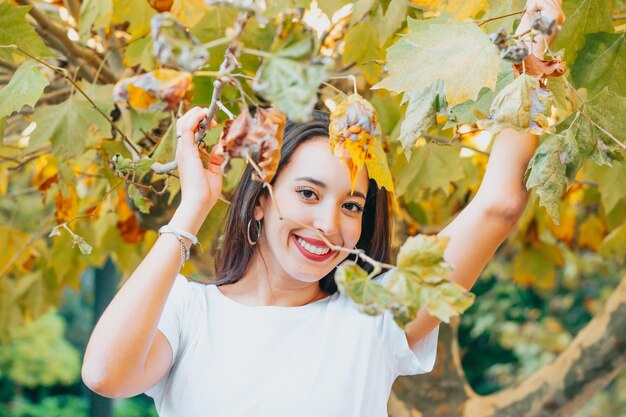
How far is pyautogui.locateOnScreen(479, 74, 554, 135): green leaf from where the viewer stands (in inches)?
38.6

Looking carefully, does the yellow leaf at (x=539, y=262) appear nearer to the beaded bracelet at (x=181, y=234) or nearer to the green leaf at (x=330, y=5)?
the green leaf at (x=330, y=5)

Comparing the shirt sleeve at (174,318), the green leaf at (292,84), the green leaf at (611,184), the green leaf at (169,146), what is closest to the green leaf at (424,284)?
the green leaf at (292,84)

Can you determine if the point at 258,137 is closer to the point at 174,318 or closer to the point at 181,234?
the point at 181,234

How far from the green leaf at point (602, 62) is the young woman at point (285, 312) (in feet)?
0.51

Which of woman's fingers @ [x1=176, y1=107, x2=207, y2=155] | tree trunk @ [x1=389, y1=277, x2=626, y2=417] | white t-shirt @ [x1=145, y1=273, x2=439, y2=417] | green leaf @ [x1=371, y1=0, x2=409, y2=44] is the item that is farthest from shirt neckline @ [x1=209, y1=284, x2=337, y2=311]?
tree trunk @ [x1=389, y1=277, x2=626, y2=417]

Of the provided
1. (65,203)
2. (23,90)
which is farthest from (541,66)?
(65,203)

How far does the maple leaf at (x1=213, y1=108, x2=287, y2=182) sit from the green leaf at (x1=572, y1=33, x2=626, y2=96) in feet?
1.97

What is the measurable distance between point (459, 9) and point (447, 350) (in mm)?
1379

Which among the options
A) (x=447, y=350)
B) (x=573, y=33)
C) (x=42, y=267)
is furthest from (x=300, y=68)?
(x=42, y=267)

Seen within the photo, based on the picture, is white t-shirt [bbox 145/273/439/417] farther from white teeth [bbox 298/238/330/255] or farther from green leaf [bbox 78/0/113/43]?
green leaf [bbox 78/0/113/43]

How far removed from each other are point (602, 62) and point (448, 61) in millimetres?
324

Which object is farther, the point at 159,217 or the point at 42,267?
the point at 42,267

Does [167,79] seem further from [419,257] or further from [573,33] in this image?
[573,33]

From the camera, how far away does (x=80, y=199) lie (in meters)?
2.62
